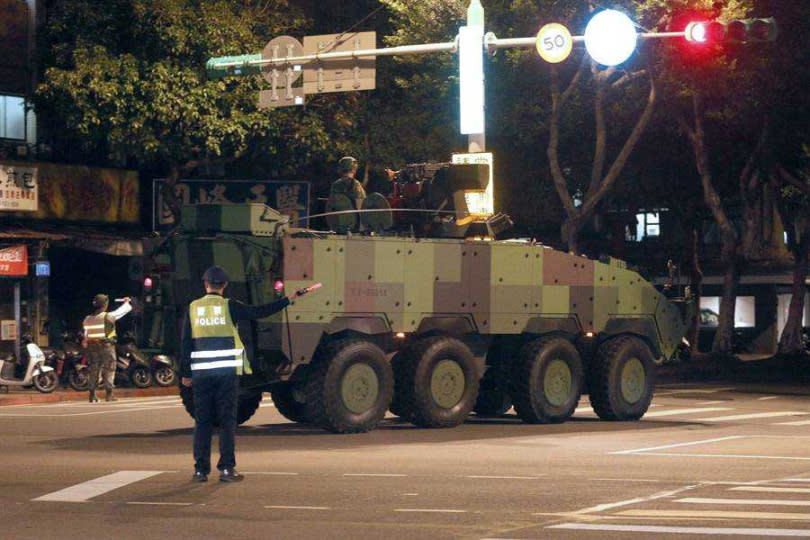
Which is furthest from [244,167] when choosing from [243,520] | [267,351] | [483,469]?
[243,520]

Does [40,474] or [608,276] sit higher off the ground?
[608,276]

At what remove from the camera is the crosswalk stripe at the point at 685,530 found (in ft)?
36.3

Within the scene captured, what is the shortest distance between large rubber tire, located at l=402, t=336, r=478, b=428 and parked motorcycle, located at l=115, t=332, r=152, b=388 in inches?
562

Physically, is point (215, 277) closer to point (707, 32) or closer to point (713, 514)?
point (713, 514)

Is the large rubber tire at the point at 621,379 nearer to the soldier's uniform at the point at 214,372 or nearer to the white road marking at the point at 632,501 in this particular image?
the white road marking at the point at 632,501

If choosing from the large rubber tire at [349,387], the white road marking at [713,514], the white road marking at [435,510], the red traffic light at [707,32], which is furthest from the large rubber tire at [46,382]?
the white road marking at [713,514]

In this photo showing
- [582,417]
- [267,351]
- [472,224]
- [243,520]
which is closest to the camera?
[243,520]

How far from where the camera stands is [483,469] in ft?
51.2

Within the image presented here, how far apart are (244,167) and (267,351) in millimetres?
25190

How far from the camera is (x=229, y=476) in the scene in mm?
14336

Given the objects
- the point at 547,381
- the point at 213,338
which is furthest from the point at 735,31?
the point at 213,338

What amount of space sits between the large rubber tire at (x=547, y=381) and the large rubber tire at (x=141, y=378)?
45.2ft

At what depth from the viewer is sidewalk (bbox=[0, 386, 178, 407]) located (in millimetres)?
30422

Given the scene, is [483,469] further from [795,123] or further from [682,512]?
[795,123]
